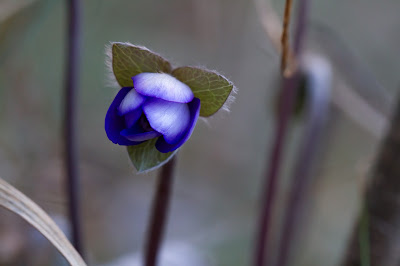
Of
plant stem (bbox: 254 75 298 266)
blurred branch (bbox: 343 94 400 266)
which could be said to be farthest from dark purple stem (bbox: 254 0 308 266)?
blurred branch (bbox: 343 94 400 266)

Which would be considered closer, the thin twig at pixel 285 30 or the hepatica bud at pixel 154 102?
the hepatica bud at pixel 154 102

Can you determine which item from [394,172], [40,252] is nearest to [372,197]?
[394,172]

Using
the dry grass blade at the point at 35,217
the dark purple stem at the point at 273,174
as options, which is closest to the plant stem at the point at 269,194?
the dark purple stem at the point at 273,174

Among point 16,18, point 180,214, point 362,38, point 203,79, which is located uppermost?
point 203,79

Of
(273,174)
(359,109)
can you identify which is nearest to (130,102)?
(273,174)

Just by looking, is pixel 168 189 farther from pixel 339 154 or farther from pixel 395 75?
pixel 395 75

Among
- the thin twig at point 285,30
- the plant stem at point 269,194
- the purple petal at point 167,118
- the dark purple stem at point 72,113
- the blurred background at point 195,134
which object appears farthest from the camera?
the blurred background at point 195,134

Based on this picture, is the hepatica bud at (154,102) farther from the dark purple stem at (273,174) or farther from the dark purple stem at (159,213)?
the dark purple stem at (273,174)
